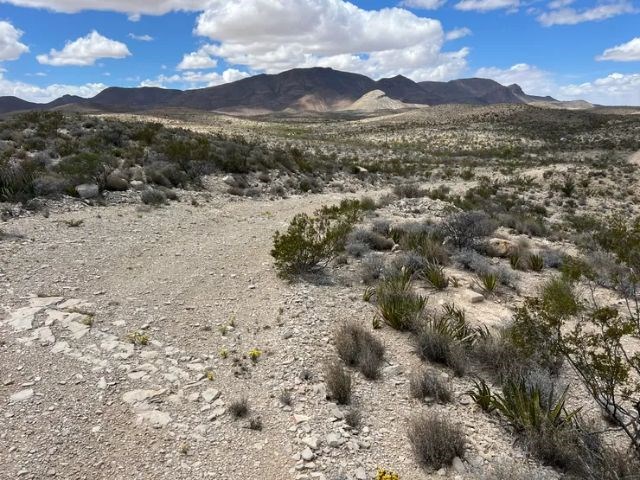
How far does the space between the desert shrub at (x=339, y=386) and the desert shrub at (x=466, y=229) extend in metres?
6.89

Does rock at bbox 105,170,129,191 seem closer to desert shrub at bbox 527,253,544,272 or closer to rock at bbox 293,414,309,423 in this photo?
rock at bbox 293,414,309,423

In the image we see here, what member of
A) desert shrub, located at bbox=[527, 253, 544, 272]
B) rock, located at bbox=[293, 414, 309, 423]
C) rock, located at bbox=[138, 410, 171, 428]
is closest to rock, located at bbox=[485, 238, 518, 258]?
desert shrub, located at bbox=[527, 253, 544, 272]

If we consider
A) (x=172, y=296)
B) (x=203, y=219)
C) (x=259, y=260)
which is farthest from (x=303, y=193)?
(x=172, y=296)

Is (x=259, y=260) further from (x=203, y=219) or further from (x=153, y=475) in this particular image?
(x=153, y=475)

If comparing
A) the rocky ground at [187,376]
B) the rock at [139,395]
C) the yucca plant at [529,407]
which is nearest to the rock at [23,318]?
the rocky ground at [187,376]

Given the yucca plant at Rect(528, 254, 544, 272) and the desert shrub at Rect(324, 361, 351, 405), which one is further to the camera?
the yucca plant at Rect(528, 254, 544, 272)

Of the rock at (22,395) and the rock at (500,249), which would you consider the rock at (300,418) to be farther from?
the rock at (500,249)

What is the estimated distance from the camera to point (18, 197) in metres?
11.9

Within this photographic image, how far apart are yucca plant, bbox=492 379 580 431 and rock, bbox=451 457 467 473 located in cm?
84

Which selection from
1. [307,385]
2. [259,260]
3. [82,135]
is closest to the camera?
[307,385]

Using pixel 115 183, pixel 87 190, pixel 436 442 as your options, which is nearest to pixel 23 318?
pixel 436 442

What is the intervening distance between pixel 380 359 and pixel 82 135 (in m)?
21.4

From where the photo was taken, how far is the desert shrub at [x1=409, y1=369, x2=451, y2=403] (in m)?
5.37

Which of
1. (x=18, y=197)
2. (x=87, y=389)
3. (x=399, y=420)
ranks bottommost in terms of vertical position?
(x=399, y=420)
